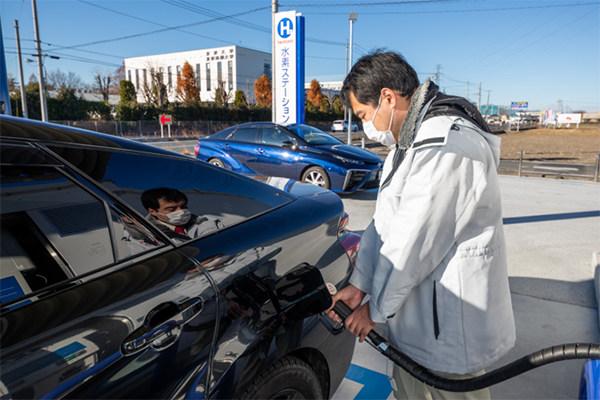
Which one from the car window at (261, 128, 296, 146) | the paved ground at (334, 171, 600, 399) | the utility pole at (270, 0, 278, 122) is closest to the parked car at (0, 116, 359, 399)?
the paved ground at (334, 171, 600, 399)

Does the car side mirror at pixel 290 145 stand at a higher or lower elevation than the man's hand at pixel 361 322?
higher

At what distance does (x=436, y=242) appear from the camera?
1.33 metres

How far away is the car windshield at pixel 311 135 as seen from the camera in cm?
848

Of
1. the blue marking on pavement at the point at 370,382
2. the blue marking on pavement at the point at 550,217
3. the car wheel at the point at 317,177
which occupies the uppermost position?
the car wheel at the point at 317,177

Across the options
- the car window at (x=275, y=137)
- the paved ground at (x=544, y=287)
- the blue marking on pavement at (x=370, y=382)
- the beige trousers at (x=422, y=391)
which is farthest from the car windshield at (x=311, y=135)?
the beige trousers at (x=422, y=391)

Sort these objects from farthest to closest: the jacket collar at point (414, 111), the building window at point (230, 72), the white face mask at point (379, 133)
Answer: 1. the building window at point (230, 72)
2. the white face mask at point (379, 133)
3. the jacket collar at point (414, 111)

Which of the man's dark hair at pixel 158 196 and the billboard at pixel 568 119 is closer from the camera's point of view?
the man's dark hair at pixel 158 196

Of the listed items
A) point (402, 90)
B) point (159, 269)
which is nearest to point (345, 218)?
point (402, 90)

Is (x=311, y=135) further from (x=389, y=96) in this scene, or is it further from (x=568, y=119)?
(x=568, y=119)

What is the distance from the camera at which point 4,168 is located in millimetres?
1249

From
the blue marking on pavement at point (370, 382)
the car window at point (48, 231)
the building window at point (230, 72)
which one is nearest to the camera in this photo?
the car window at point (48, 231)

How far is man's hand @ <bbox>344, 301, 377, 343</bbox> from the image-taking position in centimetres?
151

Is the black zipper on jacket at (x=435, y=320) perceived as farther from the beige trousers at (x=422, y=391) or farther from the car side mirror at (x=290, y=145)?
the car side mirror at (x=290, y=145)

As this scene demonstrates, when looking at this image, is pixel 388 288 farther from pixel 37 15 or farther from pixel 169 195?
→ pixel 37 15
